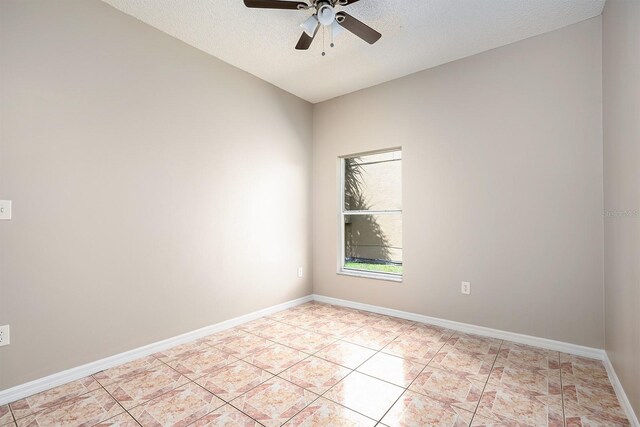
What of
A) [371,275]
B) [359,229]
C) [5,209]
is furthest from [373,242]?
[5,209]

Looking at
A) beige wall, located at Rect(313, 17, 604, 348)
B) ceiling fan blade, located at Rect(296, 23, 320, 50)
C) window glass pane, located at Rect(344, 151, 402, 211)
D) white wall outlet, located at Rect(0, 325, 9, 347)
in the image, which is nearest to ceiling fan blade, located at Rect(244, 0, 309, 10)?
ceiling fan blade, located at Rect(296, 23, 320, 50)

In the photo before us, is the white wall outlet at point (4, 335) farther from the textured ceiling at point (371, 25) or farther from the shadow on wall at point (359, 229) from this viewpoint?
the shadow on wall at point (359, 229)

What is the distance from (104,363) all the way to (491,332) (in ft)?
10.7

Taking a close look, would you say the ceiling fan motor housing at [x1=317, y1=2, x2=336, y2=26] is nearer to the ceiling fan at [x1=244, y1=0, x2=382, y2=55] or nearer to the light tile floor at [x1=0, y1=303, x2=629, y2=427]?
the ceiling fan at [x1=244, y1=0, x2=382, y2=55]

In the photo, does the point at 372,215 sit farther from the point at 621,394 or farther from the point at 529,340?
the point at 621,394

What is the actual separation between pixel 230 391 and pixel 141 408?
506 millimetres

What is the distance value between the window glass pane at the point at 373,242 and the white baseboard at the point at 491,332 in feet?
1.50

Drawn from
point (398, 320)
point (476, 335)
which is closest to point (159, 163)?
point (398, 320)

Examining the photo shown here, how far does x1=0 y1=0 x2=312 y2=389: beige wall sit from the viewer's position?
1984mm

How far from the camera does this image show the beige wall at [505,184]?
2512mm

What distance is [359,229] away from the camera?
4020 mm

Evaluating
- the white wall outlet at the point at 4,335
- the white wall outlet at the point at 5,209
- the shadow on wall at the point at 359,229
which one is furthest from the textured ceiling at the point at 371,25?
the white wall outlet at the point at 4,335

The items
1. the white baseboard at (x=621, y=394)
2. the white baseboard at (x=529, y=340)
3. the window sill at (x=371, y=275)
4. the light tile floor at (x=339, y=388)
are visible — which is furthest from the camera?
Answer: the window sill at (x=371, y=275)

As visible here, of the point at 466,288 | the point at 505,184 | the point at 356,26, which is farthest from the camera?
the point at 466,288
